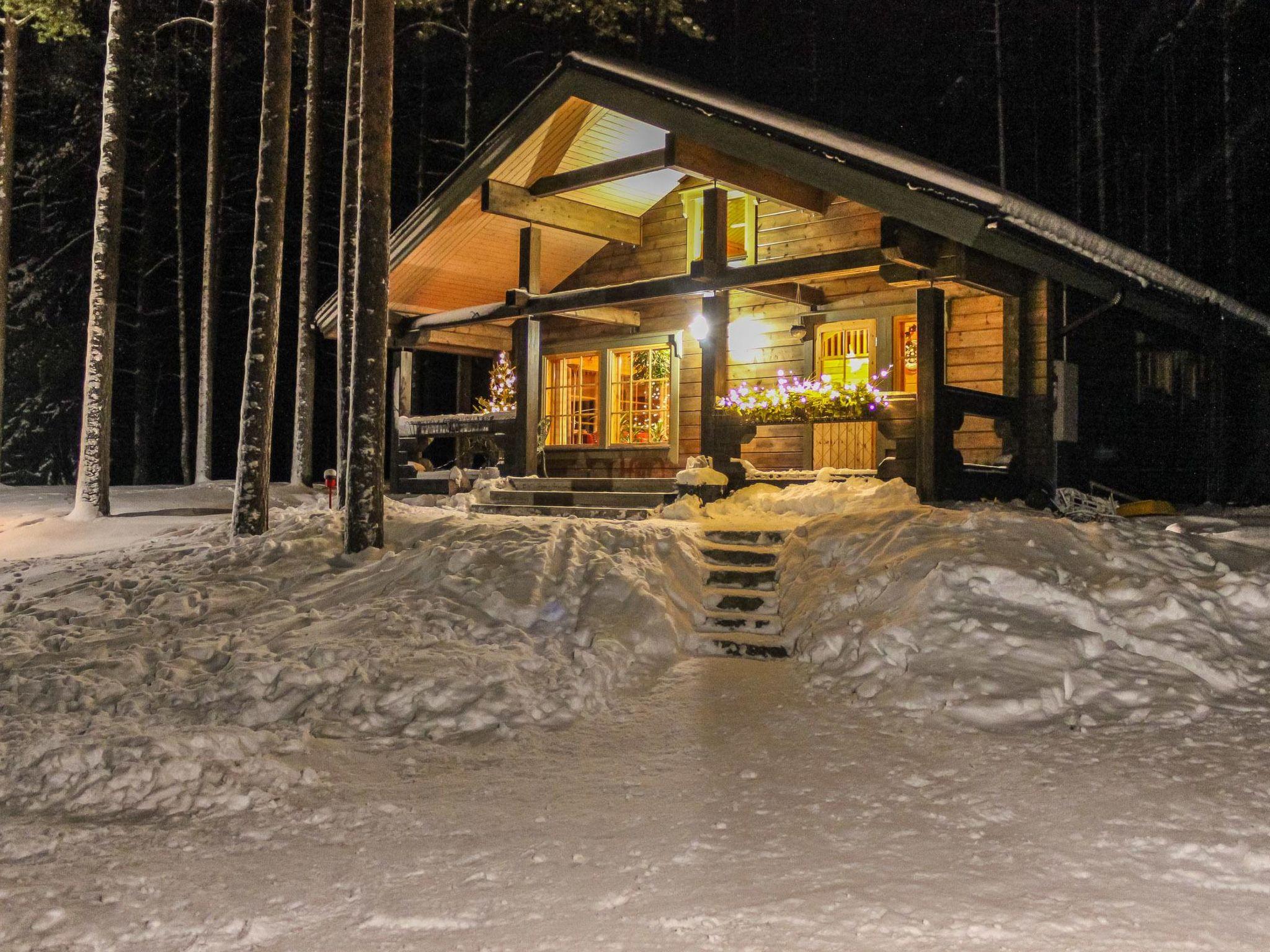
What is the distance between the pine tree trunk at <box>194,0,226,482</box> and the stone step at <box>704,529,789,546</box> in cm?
1655

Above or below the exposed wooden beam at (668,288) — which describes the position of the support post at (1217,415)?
below

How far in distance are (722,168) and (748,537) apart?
531cm

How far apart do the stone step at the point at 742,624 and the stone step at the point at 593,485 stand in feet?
13.6

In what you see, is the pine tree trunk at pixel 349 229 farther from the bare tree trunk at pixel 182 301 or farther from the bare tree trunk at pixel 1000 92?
the bare tree trunk at pixel 1000 92

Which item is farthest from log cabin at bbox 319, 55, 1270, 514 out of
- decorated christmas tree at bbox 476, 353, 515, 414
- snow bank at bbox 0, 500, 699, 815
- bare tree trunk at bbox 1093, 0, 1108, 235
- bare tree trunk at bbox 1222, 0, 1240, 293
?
bare tree trunk at bbox 1093, 0, 1108, 235

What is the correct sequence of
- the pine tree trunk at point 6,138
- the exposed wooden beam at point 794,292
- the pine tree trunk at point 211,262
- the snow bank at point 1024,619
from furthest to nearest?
1. the pine tree trunk at point 211,262
2. the pine tree trunk at point 6,138
3. the exposed wooden beam at point 794,292
4. the snow bank at point 1024,619

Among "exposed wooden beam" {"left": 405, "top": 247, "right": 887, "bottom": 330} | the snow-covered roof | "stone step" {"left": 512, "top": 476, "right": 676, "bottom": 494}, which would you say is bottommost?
"stone step" {"left": 512, "top": 476, "right": 676, "bottom": 494}

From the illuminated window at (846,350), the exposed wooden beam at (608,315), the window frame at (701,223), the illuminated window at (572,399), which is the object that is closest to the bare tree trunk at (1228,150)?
the illuminated window at (846,350)

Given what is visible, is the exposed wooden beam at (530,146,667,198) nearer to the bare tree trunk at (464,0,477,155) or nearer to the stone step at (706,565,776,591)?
the stone step at (706,565,776,591)

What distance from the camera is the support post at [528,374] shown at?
15.6 metres

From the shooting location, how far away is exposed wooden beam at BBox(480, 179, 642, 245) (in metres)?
14.8

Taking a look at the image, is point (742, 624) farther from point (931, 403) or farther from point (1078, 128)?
point (1078, 128)

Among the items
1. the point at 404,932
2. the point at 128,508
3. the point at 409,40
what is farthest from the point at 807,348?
the point at 409,40

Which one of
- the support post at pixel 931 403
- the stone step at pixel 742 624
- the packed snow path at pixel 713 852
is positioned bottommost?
the packed snow path at pixel 713 852
